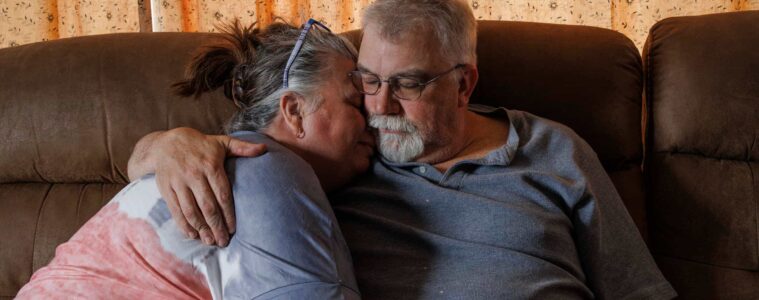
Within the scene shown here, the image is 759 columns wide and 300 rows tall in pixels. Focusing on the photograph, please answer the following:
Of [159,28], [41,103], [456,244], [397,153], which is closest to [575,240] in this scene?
[456,244]

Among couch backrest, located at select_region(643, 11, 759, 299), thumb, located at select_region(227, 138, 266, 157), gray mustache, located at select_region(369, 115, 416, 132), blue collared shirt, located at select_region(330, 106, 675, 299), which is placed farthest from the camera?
couch backrest, located at select_region(643, 11, 759, 299)

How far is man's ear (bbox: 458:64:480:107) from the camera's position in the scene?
1.43 m

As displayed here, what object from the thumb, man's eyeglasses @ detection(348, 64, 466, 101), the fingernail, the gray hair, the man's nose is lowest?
the fingernail

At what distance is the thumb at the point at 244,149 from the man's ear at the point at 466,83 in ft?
1.60

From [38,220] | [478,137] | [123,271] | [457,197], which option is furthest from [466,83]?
[38,220]

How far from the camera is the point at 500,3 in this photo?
2531 mm

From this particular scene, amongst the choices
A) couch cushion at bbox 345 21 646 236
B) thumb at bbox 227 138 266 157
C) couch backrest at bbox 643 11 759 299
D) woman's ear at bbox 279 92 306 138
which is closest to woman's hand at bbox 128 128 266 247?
thumb at bbox 227 138 266 157

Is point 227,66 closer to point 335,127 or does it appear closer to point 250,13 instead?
point 335,127

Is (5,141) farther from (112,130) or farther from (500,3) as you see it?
(500,3)

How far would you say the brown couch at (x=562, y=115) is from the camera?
1569mm

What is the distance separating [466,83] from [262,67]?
0.43m

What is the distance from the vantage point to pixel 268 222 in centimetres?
101

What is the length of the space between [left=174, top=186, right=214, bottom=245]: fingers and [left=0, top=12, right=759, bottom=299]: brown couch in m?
0.53

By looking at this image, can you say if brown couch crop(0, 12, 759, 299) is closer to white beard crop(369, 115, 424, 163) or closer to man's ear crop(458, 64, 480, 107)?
man's ear crop(458, 64, 480, 107)
